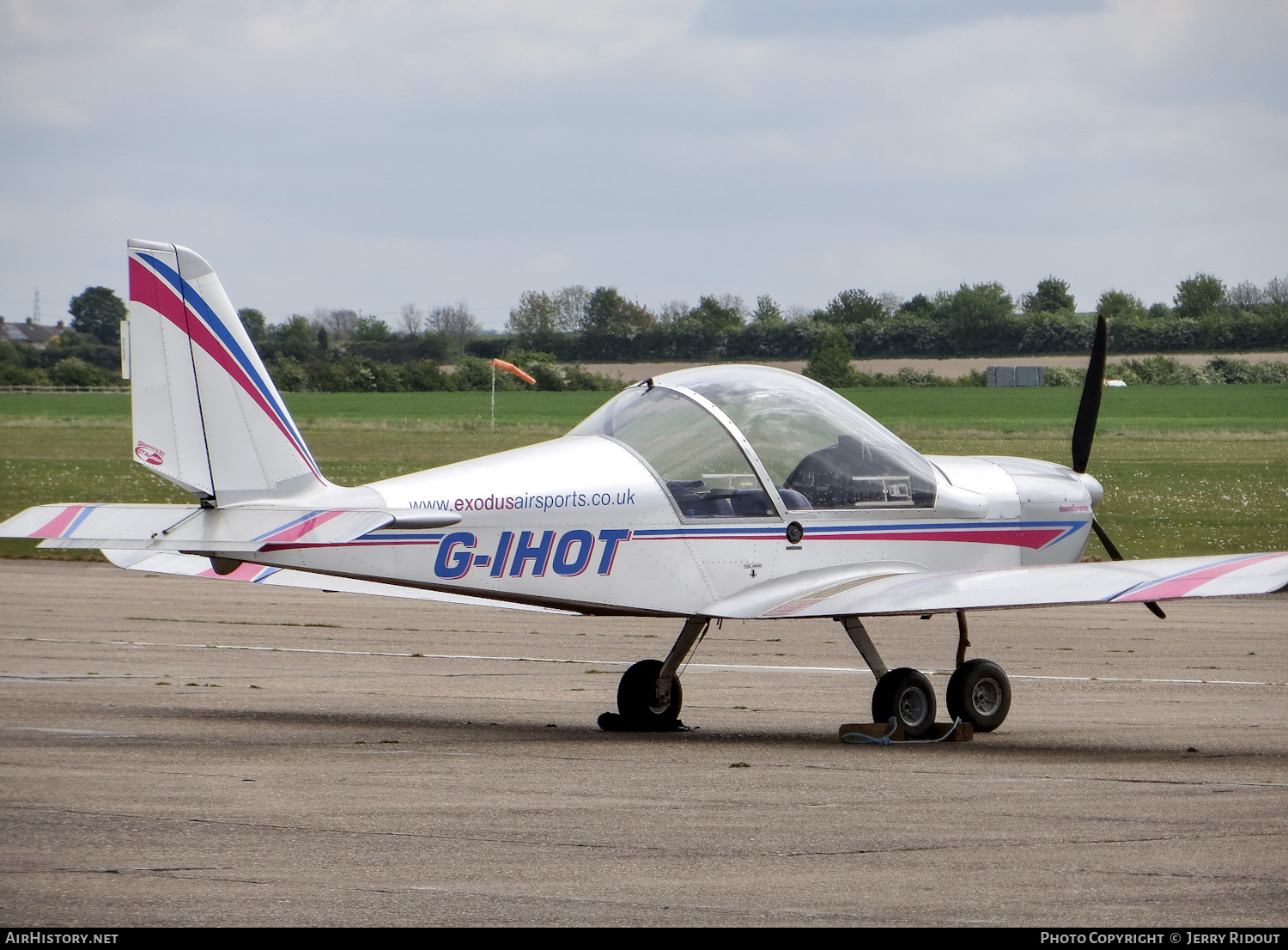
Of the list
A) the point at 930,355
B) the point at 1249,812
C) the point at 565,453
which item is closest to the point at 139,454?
the point at 565,453

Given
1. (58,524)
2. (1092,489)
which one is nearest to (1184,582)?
(1092,489)

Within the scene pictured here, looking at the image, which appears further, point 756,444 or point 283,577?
point 283,577

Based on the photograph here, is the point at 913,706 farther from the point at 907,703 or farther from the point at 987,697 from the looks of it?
the point at 987,697

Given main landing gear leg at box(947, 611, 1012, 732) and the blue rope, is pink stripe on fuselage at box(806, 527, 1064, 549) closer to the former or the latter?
main landing gear leg at box(947, 611, 1012, 732)

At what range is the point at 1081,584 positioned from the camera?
397 inches

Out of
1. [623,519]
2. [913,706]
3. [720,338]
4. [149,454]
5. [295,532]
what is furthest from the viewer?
[720,338]

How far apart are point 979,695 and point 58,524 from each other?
6.15 meters

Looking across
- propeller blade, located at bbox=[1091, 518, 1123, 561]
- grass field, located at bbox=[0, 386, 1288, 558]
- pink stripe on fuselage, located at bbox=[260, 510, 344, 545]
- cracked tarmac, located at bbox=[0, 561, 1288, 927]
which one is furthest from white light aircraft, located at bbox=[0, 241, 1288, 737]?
grass field, located at bbox=[0, 386, 1288, 558]

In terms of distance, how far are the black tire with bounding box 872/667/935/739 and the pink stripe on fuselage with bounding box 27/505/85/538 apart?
5.25 m

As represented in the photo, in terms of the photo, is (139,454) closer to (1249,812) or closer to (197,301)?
(197,301)

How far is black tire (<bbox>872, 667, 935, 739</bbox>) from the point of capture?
35.9ft

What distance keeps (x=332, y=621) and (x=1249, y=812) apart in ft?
44.3

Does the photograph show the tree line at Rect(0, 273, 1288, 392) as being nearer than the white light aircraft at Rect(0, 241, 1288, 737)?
No

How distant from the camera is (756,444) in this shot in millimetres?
11016
